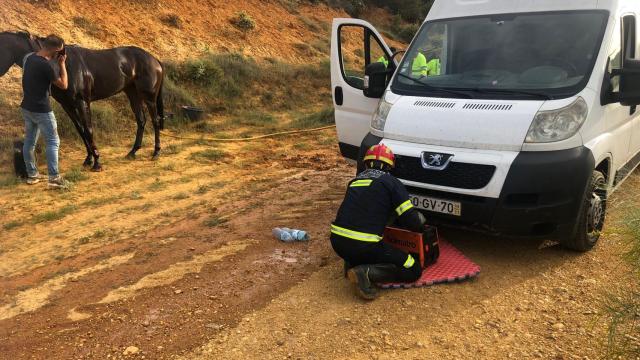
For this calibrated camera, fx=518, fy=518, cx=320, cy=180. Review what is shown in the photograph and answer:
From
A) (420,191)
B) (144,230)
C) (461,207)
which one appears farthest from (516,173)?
(144,230)

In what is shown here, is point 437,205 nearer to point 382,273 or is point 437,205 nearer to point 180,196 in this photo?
point 382,273

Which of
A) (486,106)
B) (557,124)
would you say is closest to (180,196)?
(486,106)

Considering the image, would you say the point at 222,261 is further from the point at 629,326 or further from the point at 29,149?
the point at 29,149

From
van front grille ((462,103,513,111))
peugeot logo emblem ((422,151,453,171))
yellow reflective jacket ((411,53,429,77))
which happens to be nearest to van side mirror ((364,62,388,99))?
yellow reflective jacket ((411,53,429,77))

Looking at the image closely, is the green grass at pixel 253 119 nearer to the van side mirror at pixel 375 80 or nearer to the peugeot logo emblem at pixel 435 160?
the van side mirror at pixel 375 80

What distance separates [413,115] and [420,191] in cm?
71

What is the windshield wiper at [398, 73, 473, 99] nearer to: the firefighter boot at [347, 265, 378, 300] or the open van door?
the open van door

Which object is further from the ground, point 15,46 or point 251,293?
point 15,46

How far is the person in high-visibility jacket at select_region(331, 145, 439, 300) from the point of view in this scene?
3.82 meters

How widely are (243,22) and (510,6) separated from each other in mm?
14724

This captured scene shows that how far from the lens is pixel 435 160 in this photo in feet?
13.9

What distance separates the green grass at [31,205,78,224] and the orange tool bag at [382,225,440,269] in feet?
13.5

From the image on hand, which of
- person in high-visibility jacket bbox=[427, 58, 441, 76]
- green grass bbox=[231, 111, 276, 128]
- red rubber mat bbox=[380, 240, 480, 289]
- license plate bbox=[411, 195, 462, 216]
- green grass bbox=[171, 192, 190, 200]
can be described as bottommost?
green grass bbox=[231, 111, 276, 128]

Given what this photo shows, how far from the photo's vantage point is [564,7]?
15.4 ft
